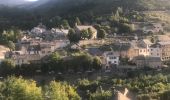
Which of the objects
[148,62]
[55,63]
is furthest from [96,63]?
[148,62]

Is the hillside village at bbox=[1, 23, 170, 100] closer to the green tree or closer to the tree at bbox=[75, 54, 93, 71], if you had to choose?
the tree at bbox=[75, 54, 93, 71]

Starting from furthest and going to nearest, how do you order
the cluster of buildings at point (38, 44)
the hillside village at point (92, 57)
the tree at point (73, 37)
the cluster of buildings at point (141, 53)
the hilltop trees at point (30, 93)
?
the tree at point (73, 37) → the cluster of buildings at point (38, 44) → the cluster of buildings at point (141, 53) → the hillside village at point (92, 57) → the hilltop trees at point (30, 93)

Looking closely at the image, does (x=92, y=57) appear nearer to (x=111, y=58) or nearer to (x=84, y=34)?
(x=111, y=58)

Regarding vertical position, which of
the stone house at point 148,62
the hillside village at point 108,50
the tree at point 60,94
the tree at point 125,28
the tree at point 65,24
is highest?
the tree at point 65,24

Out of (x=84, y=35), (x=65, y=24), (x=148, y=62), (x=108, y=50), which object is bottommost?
(x=148, y=62)

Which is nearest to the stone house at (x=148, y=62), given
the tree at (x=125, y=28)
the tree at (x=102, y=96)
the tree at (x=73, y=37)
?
the tree at (x=73, y=37)

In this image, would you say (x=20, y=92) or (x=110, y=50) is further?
(x=110, y=50)

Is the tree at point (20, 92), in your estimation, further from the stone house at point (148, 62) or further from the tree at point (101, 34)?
the tree at point (101, 34)

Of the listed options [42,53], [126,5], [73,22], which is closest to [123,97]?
[42,53]

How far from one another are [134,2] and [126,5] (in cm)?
128

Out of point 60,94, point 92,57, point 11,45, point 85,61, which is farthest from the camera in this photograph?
point 11,45

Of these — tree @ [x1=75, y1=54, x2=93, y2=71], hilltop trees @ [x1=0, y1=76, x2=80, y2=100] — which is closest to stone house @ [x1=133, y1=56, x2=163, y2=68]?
tree @ [x1=75, y1=54, x2=93, y2=71]

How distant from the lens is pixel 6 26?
165 feet

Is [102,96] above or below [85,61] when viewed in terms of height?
below
